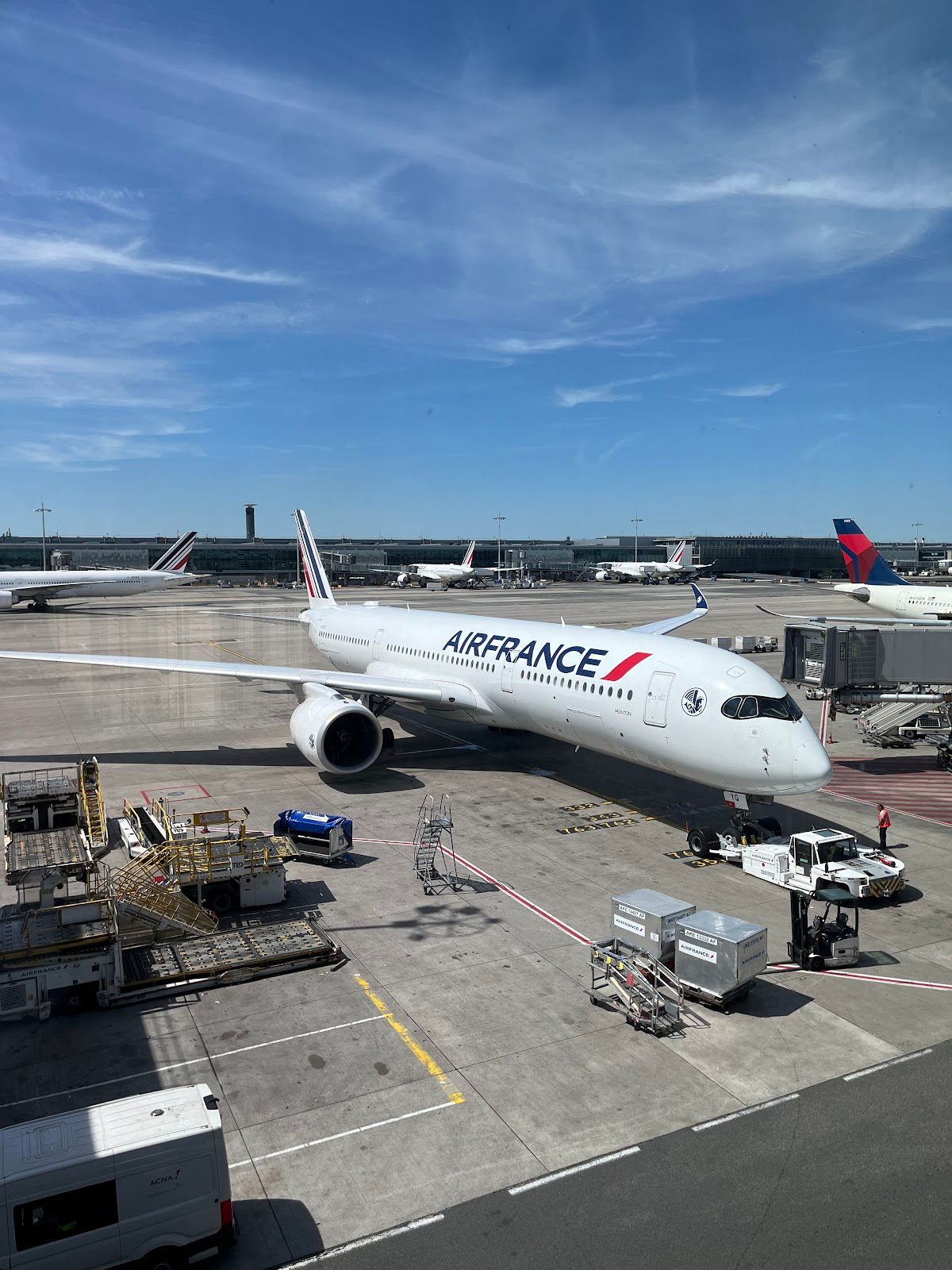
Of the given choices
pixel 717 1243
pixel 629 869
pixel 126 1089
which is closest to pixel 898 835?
pixel 629 869

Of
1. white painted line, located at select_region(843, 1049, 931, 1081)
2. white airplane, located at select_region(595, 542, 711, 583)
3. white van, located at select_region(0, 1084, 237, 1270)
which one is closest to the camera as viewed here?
white van, located at select_region(0, 1084, 237, 1270)

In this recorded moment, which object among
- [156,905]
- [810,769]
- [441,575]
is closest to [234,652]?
[156,905]

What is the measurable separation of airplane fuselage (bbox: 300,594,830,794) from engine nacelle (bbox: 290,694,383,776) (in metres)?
3.15

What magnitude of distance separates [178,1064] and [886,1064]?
30.2 feet

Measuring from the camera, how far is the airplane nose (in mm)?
17828

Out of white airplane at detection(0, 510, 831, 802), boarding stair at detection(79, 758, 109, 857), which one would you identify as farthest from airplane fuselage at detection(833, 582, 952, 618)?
boarding stair at detection(79, 758, 109, 857)

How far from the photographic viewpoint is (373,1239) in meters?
8.77

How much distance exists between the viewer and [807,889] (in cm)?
1747

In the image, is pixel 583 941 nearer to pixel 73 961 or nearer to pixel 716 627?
pixel 73 961

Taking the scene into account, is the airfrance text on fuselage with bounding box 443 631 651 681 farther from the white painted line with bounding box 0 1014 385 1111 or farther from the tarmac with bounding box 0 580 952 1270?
the white painted line with bounding box 0 1014 385 1111

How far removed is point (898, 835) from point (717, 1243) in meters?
15.2

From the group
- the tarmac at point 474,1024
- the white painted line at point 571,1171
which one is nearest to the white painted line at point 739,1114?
the tarmac at point 474,1024

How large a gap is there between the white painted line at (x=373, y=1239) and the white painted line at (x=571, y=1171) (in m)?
0.90

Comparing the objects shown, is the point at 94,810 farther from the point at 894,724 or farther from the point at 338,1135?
the point at 894,724
